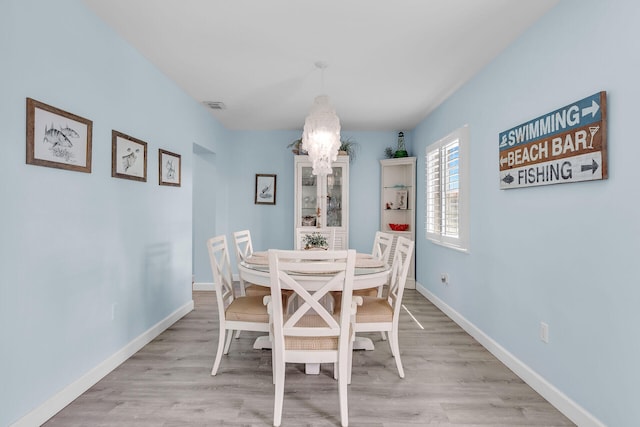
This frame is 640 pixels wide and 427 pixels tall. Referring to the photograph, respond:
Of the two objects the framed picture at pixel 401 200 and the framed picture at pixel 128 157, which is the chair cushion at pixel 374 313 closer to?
the framed picture at pixel 128 157

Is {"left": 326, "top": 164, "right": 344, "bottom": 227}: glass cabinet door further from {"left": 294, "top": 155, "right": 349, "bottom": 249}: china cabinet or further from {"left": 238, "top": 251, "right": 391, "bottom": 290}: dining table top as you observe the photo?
{"left": 238, "top": 251, "right": 391, "bottom": 290}: dining table top

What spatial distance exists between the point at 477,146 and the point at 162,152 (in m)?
2.99

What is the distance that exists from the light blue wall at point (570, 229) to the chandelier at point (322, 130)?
134cm

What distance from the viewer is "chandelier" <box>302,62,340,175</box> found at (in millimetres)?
2986

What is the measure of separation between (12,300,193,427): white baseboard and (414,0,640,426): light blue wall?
2.99 metres

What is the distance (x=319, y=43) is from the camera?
2645 millimetres

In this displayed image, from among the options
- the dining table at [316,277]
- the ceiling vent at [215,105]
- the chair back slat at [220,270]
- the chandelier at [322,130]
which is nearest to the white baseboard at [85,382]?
the chair back slat at [220,270]

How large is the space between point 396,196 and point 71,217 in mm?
4293

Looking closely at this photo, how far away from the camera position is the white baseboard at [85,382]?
6.15ft

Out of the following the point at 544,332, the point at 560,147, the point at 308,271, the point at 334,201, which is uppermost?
the point at 560,147

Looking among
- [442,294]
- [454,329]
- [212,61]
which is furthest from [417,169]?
[212,61]

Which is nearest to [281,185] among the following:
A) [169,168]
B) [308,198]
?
[308,198]

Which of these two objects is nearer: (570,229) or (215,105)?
(570,229)

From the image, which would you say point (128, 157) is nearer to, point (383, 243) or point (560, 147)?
point (383, 243)
